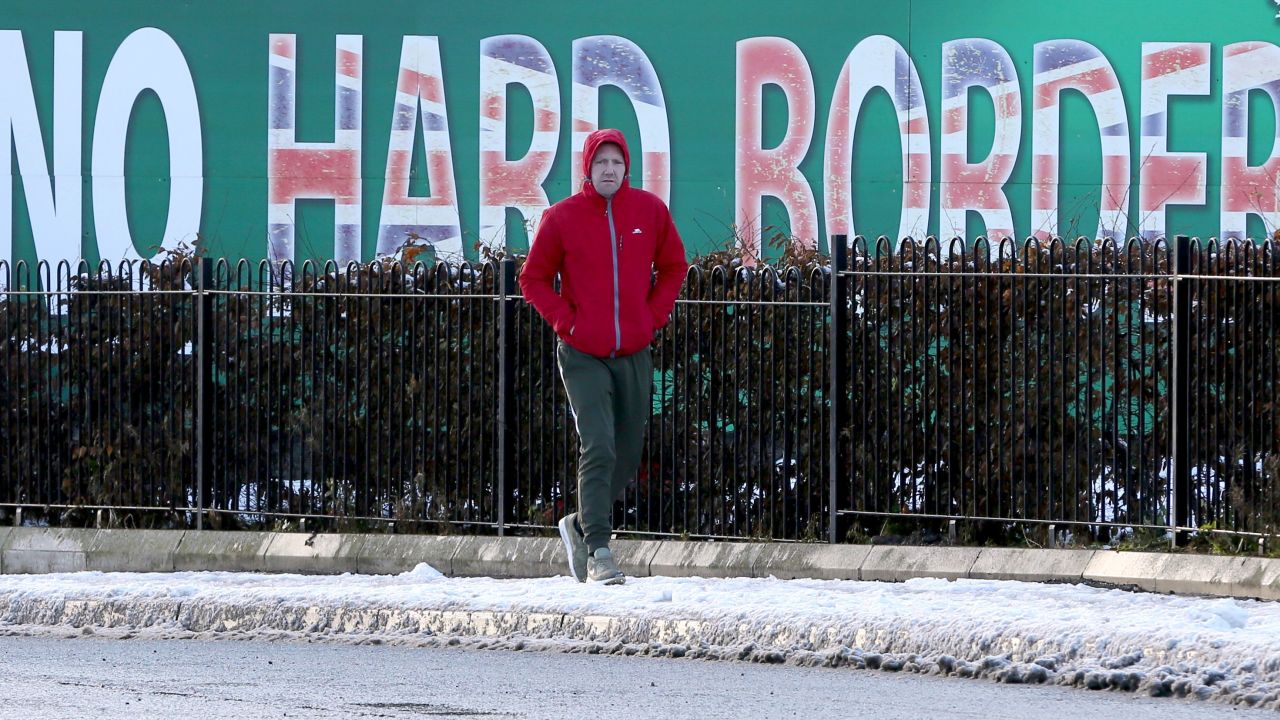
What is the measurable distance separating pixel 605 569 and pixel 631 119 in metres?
7.46

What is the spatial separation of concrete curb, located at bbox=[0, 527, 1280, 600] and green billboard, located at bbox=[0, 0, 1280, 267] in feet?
15.0

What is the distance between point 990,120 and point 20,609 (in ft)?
28.7

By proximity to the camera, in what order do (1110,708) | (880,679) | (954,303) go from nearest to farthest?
(1110,708) < (880,679) < (954,303)

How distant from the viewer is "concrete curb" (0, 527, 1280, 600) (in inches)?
378

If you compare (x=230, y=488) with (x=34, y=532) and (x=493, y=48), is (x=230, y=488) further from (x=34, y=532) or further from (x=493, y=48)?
(x=493, y=48)

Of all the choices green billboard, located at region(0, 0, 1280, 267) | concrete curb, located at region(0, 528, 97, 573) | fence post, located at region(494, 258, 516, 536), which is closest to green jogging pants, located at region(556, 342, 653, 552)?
fence post, located at region(494, 258, 516, 536)

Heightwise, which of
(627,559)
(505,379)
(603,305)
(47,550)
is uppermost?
(603,305)

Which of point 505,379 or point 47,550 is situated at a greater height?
point 505,379

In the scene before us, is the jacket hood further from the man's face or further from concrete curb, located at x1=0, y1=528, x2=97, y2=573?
concrete curb, located at x1=0, y1=528, x2=97, y2=573

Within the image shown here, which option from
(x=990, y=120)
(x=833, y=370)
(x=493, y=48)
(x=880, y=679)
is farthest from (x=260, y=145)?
(x=880, y=679)

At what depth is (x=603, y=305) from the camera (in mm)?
9242

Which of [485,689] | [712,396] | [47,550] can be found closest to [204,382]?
[47,550]

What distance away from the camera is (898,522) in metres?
11.0

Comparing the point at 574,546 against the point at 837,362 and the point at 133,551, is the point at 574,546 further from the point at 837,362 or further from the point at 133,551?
the point at 133,551
